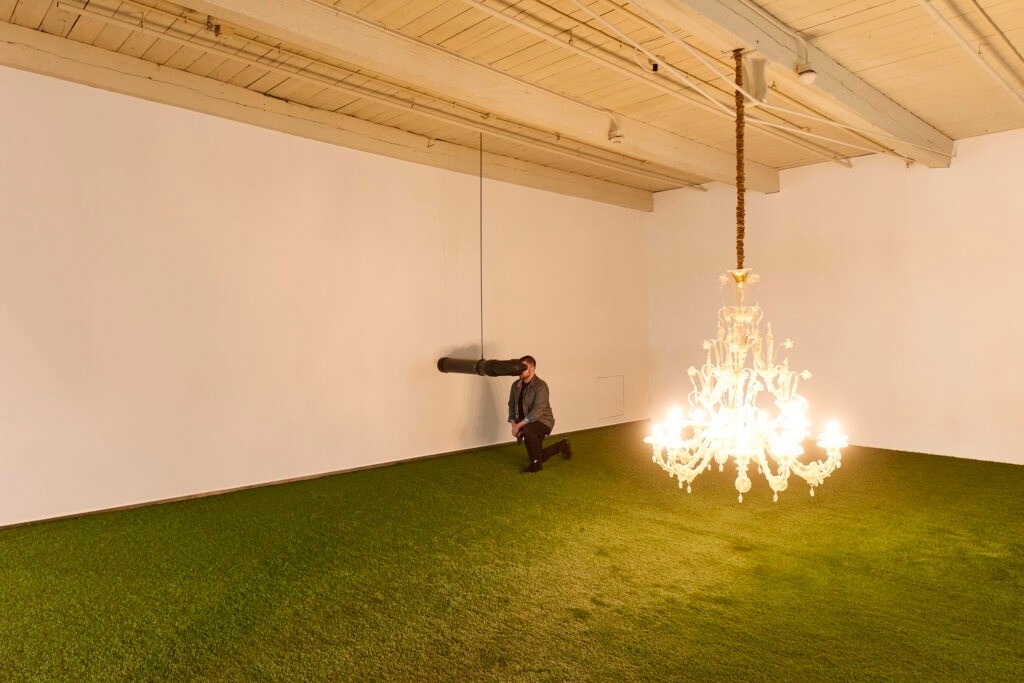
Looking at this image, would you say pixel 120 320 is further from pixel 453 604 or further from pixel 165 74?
pixel 453 604

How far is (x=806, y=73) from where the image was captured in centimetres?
410

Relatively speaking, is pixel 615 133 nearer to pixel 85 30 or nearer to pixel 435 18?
pixel 435 18

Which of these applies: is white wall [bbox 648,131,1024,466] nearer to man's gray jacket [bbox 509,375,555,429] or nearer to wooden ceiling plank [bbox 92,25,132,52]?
man's gray jacket [bbox 509,375,555,429]

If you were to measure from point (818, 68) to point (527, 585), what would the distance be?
143 inches

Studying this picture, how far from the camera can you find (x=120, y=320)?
192 inches

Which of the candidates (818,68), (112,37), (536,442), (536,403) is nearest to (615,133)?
(818,68)

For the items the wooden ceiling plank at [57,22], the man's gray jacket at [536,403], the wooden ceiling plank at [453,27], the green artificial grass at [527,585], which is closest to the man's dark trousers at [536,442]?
the man's gray jacket at [536,403]

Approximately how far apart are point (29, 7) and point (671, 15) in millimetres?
3771

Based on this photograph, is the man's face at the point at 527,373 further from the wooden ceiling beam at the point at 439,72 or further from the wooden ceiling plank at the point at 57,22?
the wooden ceiling plank at the point at 57,22

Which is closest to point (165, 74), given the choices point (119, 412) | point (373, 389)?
point (119, 412)

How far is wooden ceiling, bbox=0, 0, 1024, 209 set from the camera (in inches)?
152

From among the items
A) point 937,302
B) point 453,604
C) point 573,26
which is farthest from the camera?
point 937,302

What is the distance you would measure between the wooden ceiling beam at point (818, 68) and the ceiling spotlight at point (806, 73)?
0.12 ft

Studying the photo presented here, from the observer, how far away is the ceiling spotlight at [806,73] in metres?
4.09
